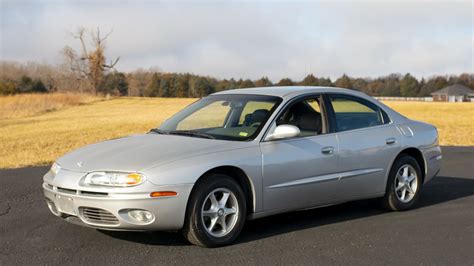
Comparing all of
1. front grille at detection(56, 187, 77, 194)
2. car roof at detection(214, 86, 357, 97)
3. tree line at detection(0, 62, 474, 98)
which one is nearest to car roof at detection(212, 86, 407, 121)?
car roof at detection(214, 86, 357, 97)

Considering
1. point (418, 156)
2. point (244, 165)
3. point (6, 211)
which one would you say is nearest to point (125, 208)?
point (244, 165)

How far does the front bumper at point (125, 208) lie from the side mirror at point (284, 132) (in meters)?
1.10

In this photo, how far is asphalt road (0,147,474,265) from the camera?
15.5ft

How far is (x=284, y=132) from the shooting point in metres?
5.43

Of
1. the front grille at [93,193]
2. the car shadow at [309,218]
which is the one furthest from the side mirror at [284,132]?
the front grille at [93,193]

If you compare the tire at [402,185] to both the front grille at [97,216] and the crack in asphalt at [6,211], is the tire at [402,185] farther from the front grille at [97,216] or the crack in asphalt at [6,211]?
the crack in asphalt at [6,211]

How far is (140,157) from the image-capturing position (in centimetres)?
496

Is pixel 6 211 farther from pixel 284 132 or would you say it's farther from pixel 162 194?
pixel 284 132

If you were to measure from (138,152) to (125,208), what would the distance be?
0.63 m

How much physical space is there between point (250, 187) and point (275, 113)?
90cm

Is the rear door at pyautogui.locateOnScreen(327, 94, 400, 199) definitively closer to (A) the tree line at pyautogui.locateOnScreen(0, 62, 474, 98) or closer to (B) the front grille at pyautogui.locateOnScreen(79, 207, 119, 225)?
(B) the front grille at pyautogui.locateOnScreen(79, 207, 119, 225)

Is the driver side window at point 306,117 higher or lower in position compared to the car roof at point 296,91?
lower

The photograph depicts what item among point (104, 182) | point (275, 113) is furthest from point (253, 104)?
point (104, 182)

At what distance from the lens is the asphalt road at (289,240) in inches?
186
